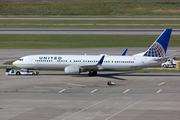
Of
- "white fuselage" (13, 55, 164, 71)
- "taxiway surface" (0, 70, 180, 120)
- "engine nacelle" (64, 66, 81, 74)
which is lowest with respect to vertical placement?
"taxiway surface" (0, 70, 180, 120)

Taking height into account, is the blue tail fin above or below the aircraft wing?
above

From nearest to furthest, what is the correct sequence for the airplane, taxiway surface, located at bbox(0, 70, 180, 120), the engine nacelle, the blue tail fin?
taxiway surface, located at bbox(0, 70, 180, 120)
the engine nacelle
the airplane
the blue tail fin

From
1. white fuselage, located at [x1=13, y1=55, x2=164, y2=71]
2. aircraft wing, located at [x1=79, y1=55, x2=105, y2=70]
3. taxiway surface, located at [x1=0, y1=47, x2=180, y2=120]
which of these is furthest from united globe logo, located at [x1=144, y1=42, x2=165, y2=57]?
aircraft wing, located at [x1=79, y1=55, x2=105, y2=70]

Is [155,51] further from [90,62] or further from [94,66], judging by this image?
[90,62]

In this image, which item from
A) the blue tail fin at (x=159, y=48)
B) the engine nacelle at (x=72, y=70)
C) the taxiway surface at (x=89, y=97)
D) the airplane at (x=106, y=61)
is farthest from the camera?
the blue tail fin at (x=159, y=48)

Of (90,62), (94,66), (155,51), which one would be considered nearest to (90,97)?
(94,66)

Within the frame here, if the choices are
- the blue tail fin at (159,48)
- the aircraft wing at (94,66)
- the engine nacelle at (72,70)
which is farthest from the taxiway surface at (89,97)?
the blue tail fin at (159,48)

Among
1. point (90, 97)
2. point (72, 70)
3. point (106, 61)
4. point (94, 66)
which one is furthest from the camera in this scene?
point (106, 61)

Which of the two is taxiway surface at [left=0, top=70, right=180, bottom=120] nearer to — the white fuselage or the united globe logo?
the white fuselage

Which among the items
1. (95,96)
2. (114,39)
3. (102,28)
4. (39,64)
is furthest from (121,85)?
(102,28)

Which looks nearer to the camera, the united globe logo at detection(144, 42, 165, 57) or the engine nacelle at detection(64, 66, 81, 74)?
the engine nacelle at detection(64, 66, 81, 74)

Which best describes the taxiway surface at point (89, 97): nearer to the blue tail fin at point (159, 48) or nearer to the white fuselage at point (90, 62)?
the white fuselage at point (90, 62)

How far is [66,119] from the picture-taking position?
34219mm

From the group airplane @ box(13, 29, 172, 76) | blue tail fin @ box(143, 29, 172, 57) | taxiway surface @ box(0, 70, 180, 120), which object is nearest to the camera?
taxiway surface @ box(0, 70, 180, 120)
